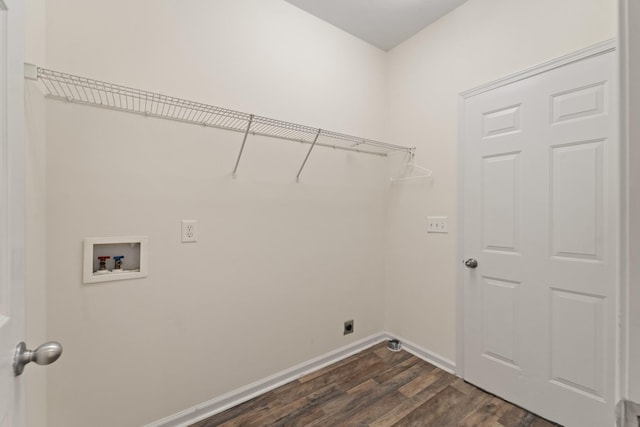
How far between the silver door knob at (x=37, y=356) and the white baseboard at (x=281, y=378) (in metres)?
1.17

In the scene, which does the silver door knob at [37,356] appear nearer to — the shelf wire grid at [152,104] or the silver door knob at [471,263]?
the shelf wire grid at [152,104]

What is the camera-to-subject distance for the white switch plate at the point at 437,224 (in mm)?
2082

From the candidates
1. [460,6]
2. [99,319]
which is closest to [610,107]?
[460,6]

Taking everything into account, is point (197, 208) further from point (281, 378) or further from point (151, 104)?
point (281, 378)

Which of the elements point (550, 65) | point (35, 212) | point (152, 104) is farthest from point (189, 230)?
point (550, 65)

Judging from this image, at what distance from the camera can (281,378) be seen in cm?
189

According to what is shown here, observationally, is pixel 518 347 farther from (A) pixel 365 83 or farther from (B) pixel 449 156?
(A) pixel 365 83

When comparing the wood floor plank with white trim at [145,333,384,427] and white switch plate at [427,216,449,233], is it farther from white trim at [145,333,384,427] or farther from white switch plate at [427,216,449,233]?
white switch plate at [427,216,449,233]

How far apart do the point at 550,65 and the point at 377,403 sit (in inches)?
92.1

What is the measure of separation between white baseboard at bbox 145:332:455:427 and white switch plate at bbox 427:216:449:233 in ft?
3.32

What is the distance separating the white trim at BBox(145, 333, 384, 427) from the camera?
151 centimetres
